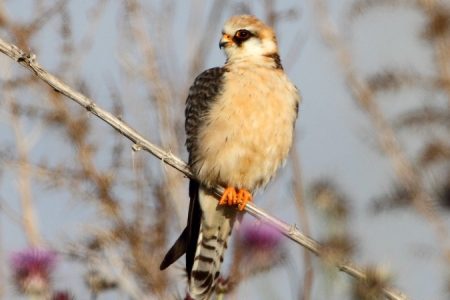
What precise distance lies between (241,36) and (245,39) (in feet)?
0.14

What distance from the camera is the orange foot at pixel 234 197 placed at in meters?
4.55

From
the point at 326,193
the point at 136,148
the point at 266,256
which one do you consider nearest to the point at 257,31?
the point at 136,148

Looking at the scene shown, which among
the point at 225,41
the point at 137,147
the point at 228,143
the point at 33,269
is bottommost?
the point at 33,269

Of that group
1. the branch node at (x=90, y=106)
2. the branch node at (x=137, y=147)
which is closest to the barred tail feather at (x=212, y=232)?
the branch node at (x=137, y=147)

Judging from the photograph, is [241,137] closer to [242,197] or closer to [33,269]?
[242,197]

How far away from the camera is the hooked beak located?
16.7 ft

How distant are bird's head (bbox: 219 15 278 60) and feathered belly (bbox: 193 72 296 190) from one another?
504 millimetres

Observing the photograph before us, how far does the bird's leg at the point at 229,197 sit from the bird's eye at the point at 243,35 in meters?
0.90

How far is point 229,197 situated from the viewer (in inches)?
181

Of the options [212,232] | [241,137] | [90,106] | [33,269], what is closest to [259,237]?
[90,106]

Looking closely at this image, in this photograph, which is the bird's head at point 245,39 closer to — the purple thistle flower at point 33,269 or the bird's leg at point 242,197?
the bird's leg at point 242,197

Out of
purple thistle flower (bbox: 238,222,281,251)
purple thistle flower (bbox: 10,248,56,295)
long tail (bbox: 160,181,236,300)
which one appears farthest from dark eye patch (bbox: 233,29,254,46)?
purple thistle flower (bbox: 238,222,281,251)

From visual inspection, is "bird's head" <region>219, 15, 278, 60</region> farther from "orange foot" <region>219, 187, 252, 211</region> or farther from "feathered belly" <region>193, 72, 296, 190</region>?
"orange foot" <region>219, 187, 252, 211</region>

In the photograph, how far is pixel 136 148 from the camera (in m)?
3.37
